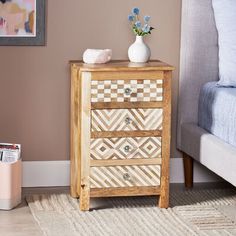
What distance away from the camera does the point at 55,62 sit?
405 cm

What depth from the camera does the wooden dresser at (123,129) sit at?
3621 mm

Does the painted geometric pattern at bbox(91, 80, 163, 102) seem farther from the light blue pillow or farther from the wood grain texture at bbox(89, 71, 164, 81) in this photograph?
the light blue pillow

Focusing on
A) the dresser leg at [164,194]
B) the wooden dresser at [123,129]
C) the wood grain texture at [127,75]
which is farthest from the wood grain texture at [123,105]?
the dresser leg at [164,194]

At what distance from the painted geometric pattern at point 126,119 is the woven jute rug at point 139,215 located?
0.42 metres

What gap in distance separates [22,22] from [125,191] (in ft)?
3.52

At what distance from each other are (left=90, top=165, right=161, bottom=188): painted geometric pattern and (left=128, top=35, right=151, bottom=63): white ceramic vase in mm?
569

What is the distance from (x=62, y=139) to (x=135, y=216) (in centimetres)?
76

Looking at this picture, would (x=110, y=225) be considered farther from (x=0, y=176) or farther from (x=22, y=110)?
(x=22, y=110)

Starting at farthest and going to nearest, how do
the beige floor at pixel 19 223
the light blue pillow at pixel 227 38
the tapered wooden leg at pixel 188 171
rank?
the tapered wooden leg at pixel 188 171
the light blue pillow at pixel 227 38
the beige floor at pixel 19 223

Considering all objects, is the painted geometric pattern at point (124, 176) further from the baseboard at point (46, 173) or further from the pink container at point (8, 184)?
the baseboard at point (46, 173)

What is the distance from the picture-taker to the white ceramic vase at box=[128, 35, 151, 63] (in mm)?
3838

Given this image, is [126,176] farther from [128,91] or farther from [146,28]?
[146,28]

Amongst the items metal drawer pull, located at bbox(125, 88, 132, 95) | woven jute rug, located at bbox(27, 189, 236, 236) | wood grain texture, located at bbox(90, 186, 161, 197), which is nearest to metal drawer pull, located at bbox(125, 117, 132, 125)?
metal drawer pull, located at bbox(125, 88, 132, 95)

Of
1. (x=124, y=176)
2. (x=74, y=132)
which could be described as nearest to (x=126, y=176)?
(x=124, y=176)
